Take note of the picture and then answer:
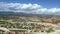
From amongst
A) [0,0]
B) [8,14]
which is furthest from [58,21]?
[0,0]

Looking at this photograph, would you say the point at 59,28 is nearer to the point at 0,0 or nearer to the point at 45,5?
the point at 45,5

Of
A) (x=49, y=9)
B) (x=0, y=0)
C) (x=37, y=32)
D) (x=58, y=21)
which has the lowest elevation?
(x=37, y=32)

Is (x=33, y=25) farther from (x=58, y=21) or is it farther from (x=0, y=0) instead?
(x=0, y=0)

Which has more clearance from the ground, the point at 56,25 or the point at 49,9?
the point at 49,9

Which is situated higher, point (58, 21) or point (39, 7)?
point (39, 7)

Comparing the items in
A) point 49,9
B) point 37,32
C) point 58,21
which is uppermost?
point 49,9

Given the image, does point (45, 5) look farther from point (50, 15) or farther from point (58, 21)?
point (58, 21)

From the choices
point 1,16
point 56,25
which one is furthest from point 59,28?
point 1,16
